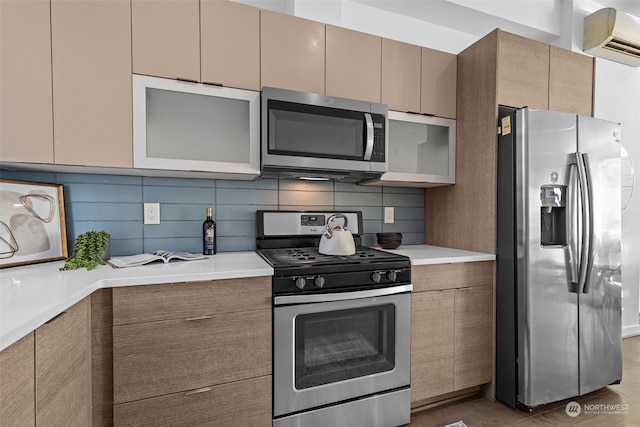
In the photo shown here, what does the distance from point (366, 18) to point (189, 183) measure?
5.82ft

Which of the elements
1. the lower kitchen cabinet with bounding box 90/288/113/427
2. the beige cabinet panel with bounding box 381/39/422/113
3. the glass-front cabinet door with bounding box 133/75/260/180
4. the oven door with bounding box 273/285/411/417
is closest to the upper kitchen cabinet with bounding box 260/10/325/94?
the glass-front cabinet door with bounding box 133/75/260/180

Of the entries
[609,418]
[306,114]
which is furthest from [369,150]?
[609,418]

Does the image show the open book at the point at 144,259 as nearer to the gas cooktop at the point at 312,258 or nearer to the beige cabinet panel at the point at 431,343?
the gas cooktop at the point at 312,258

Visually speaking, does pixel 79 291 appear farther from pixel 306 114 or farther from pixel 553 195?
pixel 553 195

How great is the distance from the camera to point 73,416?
1024 millimetres

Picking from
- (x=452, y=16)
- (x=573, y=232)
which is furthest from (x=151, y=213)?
(x=452, y=16)

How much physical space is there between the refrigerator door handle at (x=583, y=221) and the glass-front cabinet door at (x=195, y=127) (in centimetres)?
189

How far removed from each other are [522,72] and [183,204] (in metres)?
2.26

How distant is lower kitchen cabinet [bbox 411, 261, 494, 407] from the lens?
→ 176 centimetres

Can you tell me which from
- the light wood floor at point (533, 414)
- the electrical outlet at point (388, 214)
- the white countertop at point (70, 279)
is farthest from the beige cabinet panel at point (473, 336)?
→ the electrical outlet at point (388, 214)

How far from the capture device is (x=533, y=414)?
1807 millimetres

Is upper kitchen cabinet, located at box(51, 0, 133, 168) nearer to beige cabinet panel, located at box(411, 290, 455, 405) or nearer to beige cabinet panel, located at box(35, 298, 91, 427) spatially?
beige cabinet panel, located at box(35, 298, 91, 427)

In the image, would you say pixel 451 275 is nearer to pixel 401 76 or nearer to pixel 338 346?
pixel 338 346

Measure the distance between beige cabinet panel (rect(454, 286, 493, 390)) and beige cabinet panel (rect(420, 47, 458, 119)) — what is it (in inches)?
47.1
